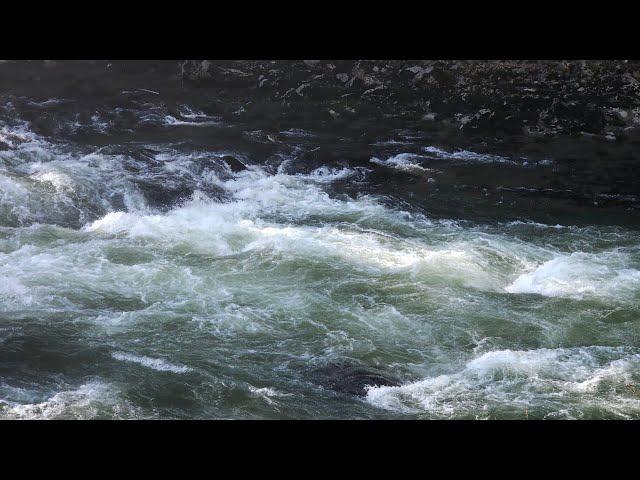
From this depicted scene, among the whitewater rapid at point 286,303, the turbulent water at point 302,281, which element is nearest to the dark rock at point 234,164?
the turbulent water at point 302,281

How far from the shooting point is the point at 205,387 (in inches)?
230

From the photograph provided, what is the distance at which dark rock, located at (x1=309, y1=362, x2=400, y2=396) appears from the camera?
5.91 m

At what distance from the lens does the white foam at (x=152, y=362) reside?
608 centimetres

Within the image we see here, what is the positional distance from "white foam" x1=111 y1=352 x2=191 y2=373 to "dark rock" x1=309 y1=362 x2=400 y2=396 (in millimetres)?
1089

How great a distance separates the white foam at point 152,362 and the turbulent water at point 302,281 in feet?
0.07

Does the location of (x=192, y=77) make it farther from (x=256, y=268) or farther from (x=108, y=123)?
(x=256, y=268)

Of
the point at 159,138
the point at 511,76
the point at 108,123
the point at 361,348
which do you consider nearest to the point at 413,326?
the point at 361,348

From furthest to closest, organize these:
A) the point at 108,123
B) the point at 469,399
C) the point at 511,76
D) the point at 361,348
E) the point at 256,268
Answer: the point at 511,76
the point at 108,123
the point at 256,268
the point at 361,348
the point at 469,399

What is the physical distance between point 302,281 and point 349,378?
1.96 metres

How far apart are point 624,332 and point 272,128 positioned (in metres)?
8.43

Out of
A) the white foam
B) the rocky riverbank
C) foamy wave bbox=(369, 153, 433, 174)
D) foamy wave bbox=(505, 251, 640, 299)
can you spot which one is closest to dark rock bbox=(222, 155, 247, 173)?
foamy wave bbox=(369, 153, 433, 174)

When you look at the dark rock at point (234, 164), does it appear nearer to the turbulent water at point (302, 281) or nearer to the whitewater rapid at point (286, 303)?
the turbulent water at point (302, 281)

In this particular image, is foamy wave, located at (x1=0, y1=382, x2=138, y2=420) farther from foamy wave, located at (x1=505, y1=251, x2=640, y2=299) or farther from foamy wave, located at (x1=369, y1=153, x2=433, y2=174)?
foamy wave, located at (x1=369, y1=153, x2=433, y2=174)

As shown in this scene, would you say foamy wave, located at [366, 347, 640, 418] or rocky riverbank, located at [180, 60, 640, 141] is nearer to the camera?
foamy wave, located at [366, 347, 640, 418]
